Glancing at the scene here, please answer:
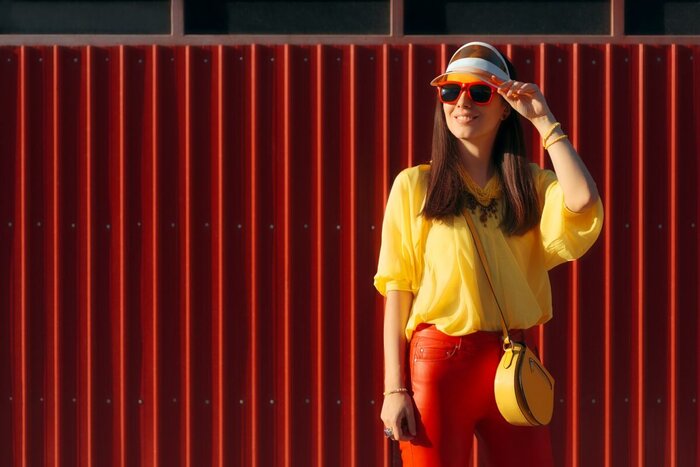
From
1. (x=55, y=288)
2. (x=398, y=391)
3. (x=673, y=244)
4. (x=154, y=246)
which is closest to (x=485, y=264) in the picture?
(x=398, y=391)

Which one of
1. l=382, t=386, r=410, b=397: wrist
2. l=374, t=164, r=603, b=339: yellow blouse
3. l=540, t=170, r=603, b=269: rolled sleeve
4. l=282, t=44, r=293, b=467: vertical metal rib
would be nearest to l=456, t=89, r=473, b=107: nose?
l=374, t=164, r=603, b=339: yellow blouse

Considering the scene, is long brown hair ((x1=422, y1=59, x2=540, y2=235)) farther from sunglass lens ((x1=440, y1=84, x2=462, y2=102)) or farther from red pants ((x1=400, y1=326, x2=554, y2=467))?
red pants ((x1=400, y1=326, x2=554, y2=467))

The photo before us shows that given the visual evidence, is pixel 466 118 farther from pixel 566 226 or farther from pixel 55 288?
pixel 55 288

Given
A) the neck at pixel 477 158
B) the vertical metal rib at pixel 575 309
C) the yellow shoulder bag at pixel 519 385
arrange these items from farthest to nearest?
the vertical metal rib at pixel 575 309 < the neck at pixel 477 158 < the yellow shoulder bag at pixel 519 385

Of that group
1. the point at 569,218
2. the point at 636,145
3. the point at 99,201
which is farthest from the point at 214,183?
the point at 569,218

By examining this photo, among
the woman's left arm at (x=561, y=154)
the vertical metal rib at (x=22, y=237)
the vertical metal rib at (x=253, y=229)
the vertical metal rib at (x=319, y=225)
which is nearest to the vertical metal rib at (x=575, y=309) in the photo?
the vertical metal rib at (x=319, y=225)

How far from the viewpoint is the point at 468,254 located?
9.32 ft

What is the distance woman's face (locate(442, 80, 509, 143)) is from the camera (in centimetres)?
292

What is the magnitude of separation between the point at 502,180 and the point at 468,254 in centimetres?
27

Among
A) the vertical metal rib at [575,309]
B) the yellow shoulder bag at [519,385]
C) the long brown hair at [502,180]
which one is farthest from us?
the vertical metal rib at [575,309]

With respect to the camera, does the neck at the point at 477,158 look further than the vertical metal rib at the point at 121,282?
No

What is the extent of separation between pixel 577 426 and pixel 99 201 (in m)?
2.51

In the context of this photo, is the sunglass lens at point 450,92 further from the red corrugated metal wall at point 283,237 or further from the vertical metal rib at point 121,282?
the vertical metal rib at point 121,282

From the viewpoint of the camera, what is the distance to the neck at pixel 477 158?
9.80ft
